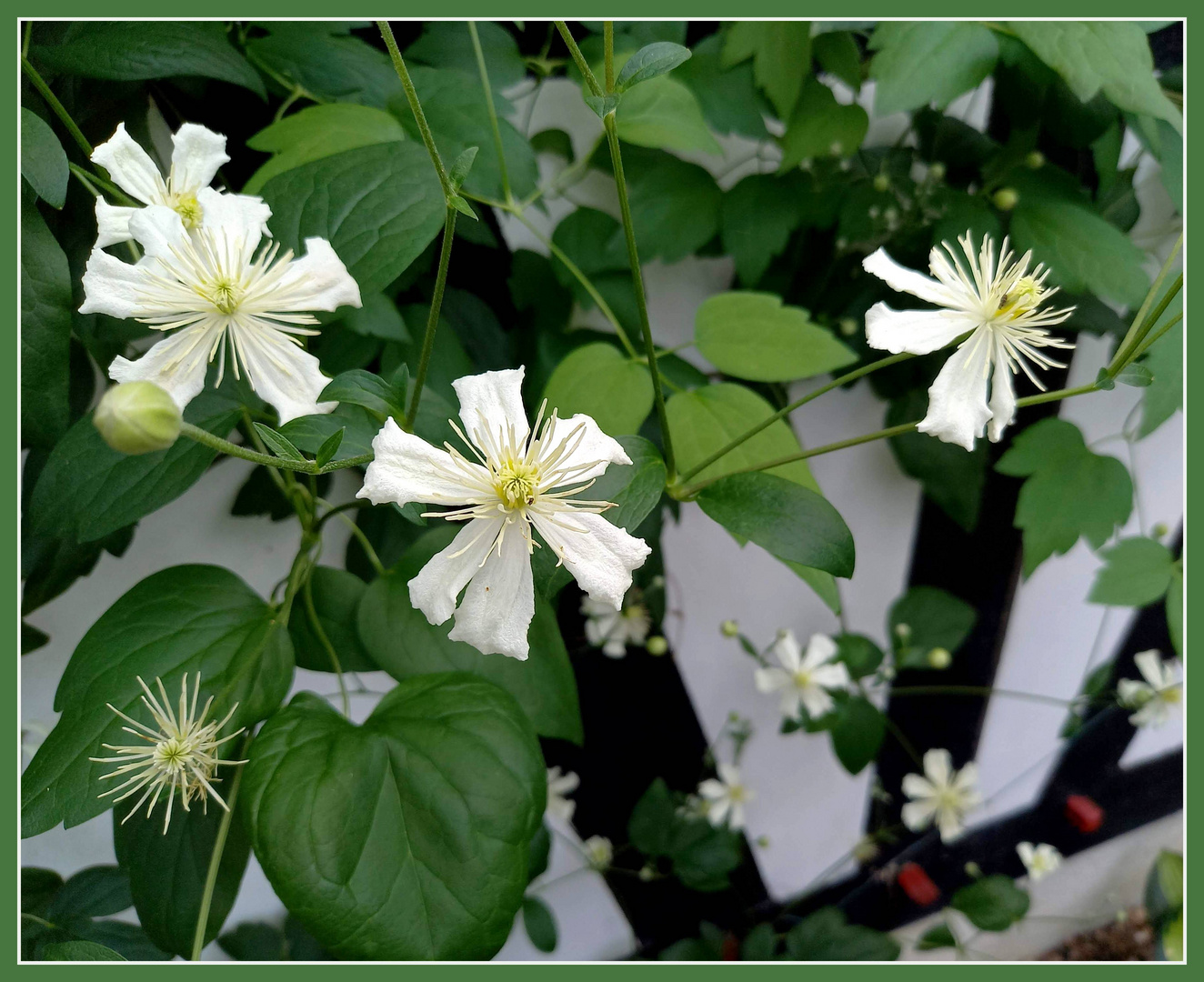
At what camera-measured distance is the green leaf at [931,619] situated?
971mm

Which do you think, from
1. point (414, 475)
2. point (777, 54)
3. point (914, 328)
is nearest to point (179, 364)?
point (414, 475)

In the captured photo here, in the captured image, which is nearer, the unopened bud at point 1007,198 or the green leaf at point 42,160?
the green leaf at point 42,160

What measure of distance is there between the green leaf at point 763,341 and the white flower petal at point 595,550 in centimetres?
23

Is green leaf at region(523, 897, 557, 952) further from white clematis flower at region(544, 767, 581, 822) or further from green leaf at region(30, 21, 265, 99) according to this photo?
green leaf at region(30, 21, 265, 99)

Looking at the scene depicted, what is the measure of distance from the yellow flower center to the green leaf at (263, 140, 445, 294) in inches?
5.7

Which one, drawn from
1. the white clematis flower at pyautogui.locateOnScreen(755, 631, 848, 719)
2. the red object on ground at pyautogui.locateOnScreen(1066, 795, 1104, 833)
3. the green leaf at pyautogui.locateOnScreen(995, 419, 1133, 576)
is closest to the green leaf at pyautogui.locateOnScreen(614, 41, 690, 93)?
the green leaf at pyautogui.locateOnScreen(995, 419, 1133, 576)

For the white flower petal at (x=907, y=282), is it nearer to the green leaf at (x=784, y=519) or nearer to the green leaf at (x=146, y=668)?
the green leaf at (x=784, y=519)

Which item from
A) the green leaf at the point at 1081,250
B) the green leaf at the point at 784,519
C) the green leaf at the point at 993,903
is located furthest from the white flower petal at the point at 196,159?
the green leaf at the point at 993,903

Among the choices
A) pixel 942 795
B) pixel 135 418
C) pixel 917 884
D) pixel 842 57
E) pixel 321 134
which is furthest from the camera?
pixel 917 884

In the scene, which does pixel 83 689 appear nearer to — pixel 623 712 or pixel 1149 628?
pixel 623 712

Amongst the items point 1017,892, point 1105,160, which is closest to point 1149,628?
point 1017,892

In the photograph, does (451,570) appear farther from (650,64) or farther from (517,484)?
(650,64)

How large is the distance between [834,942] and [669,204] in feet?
2.95

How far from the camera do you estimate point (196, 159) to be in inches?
17.2
